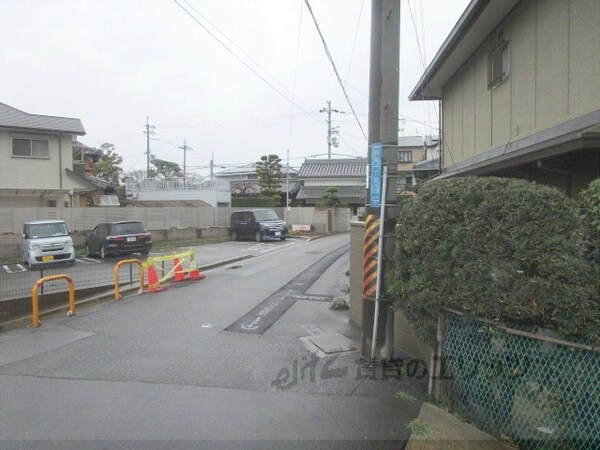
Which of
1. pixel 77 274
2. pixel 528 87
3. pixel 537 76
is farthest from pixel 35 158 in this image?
pixel 537 76

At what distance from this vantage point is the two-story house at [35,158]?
885 inches

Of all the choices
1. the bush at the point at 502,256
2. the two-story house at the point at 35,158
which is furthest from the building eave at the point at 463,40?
the two-story house at the point at 35,158

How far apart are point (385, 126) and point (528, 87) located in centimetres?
374

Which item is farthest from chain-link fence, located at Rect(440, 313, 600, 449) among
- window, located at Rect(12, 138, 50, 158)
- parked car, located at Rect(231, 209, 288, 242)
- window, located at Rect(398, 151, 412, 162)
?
window, located at Rect(398, 151, 412, 162)

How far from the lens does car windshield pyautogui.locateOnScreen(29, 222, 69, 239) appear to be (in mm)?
17219

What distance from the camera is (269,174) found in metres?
42.7

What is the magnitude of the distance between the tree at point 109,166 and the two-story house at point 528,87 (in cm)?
3951

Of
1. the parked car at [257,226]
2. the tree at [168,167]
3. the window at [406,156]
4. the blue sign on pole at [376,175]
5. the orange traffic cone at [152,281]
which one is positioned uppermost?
the tree at [168,167]

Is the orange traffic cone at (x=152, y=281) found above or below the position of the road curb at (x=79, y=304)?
above

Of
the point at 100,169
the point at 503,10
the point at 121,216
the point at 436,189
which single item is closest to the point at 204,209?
the point at 121,216

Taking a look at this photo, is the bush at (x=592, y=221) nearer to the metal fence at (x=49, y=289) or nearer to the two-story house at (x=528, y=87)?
the two-story house at (x=528, y=87)

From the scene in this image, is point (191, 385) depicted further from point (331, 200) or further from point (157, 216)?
point (331, 200)

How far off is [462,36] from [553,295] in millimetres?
7767

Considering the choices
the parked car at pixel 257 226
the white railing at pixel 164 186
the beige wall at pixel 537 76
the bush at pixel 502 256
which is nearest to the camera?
the bush at pixel 502 256
